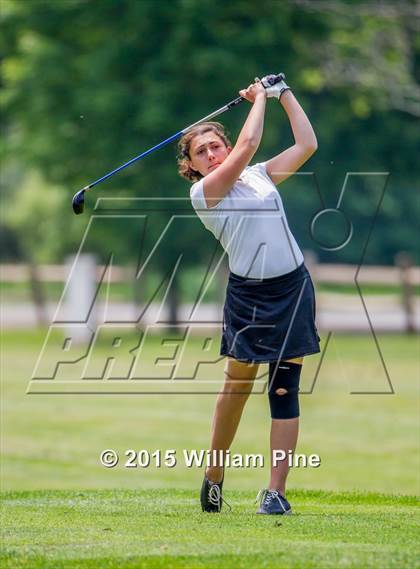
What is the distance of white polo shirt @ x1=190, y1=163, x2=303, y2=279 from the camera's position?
6168 millimetres

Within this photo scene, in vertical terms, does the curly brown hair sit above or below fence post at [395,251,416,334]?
above

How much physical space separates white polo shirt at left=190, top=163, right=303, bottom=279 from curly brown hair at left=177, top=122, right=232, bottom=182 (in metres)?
0.33

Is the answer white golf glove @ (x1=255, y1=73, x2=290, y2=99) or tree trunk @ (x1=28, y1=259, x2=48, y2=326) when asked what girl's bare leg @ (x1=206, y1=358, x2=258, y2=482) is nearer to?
white golf glove @ (x1=255, y1=73, x2=290, y2=99)

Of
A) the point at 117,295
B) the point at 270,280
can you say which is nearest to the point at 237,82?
the point at 117,295

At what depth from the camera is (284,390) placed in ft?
20.6

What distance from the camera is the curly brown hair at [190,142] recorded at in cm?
643

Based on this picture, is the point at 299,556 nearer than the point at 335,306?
Yes

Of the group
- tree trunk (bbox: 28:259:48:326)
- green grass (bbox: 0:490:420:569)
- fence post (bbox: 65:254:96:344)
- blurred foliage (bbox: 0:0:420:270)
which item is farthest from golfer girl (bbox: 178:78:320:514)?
tree trunk (bbox: 28:259:48:326)

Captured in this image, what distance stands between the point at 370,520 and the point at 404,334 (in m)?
19.6

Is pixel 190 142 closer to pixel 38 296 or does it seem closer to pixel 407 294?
pixel 407 294

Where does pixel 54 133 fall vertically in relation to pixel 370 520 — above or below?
below

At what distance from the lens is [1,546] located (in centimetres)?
543

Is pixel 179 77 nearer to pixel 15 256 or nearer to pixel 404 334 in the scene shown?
pixel 404 334

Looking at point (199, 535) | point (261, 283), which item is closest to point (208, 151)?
point (261, 283)
